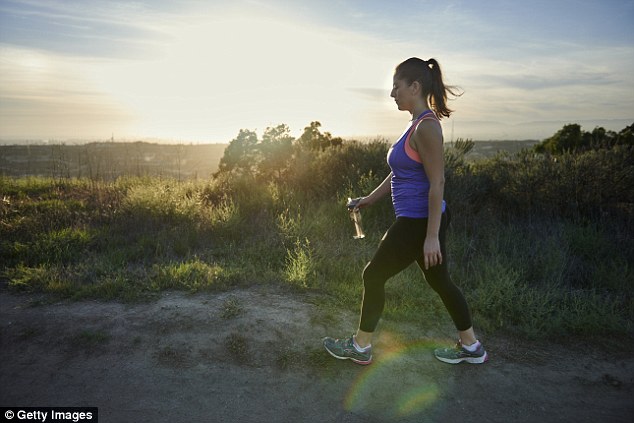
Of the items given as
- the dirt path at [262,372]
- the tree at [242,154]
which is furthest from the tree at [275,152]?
the dirt path at [262,372]

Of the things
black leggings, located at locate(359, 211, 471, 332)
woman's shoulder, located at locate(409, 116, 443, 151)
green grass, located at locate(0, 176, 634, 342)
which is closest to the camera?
woman's shoulder, located at locate(409, 116, 443, 151)

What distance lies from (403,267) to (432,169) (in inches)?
30.6

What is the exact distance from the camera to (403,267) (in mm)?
3088

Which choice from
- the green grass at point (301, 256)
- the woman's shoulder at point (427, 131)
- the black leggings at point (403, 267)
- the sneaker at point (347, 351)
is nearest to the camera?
the woman's shoulder at point (427, 131)

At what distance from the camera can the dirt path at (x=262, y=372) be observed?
2867 millimetres

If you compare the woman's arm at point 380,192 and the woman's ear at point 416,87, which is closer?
the woman's ear at point 416,87

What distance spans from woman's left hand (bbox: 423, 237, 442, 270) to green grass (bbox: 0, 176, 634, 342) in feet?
5.16

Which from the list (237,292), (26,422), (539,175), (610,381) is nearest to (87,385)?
(26,422)

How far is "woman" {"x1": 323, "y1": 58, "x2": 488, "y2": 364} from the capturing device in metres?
2.74

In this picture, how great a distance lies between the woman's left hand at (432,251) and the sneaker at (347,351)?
1.02 meters

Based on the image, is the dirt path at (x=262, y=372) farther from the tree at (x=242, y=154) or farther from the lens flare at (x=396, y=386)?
the tree at (x=242, y=154)

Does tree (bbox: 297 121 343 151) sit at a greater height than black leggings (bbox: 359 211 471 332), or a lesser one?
greater

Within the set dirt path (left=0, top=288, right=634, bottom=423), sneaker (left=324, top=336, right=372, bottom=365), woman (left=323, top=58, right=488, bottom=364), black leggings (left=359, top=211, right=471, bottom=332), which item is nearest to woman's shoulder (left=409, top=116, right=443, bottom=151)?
woman (left=323, top=58, right=488, bottom=364)

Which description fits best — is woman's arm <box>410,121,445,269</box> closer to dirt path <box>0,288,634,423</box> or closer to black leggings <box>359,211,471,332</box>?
black leggings <box>359,211,471,332</box>
